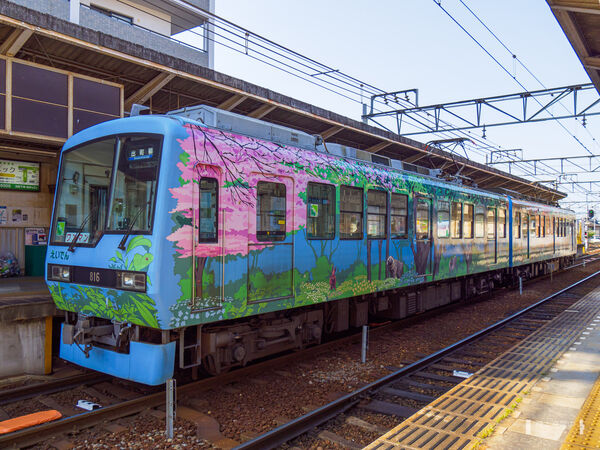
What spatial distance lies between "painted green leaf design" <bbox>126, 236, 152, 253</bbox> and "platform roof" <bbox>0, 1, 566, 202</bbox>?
14.2 ft

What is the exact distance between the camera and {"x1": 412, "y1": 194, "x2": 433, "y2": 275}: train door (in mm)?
9789

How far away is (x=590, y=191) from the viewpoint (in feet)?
127

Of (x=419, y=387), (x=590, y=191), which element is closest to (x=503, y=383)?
(x=419, y=387)

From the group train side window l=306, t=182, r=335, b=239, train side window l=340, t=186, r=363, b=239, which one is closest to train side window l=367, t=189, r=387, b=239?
train side window l=340, t=186, r=363, b=239

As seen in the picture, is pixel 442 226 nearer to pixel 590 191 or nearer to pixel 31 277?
pixel 31 277

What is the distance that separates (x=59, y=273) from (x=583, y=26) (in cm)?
735

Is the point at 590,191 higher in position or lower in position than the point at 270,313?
higher

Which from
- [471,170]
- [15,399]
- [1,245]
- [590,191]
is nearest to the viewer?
[15,399]

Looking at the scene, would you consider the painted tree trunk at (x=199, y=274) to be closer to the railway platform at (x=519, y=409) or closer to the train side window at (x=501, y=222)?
the railway platform at (x=519, y=409)

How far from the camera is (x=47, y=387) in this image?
19.3ft

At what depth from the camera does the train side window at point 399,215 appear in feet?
29.6

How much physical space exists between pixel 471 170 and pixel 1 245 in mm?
18487

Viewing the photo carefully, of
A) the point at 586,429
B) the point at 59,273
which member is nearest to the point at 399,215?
the point at 586,429

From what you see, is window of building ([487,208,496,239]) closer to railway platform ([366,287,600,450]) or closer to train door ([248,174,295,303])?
railway platform ([366,287,600,450])
